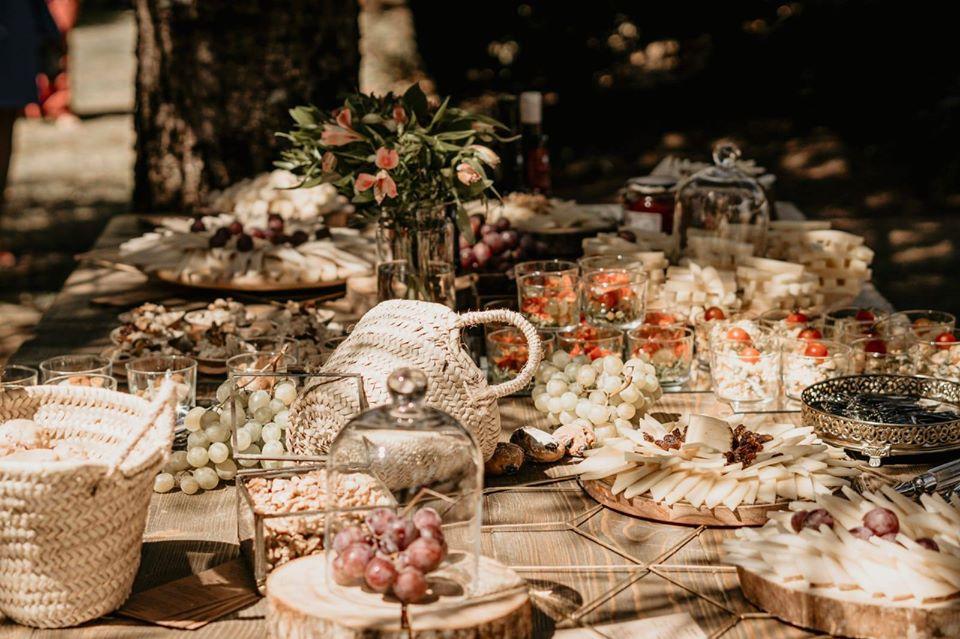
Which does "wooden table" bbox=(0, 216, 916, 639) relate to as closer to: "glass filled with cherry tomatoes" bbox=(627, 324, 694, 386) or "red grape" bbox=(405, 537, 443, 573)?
"red grape" bbox=(405, 537, 443, 573)

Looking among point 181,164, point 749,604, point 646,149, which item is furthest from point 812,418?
point 646,149

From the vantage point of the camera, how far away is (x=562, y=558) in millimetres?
1910

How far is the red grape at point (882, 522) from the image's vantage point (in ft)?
5.52

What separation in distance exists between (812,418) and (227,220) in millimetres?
2117

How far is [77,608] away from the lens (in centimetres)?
168

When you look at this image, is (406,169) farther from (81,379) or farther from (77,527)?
(77,527)

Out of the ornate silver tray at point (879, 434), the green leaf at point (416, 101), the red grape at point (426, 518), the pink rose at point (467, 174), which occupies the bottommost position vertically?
the red grape at point (426, 518)

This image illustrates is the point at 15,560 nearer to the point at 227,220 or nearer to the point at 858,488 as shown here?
the point at 858,488

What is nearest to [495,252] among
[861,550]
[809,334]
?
[809,334]

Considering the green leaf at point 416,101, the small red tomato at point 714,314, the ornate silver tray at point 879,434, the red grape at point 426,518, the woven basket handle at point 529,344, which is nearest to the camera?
the red grape at point 426,518

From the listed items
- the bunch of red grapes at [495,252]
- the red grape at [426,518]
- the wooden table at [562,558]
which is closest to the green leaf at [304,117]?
the bunch of red grapes at [495,252]

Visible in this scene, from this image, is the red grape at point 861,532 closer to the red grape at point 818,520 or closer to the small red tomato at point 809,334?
the red grape at point 818,520

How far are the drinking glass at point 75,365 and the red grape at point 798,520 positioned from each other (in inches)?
55.9

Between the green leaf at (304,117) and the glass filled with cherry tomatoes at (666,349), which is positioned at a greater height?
the green leaf at (304,117)
